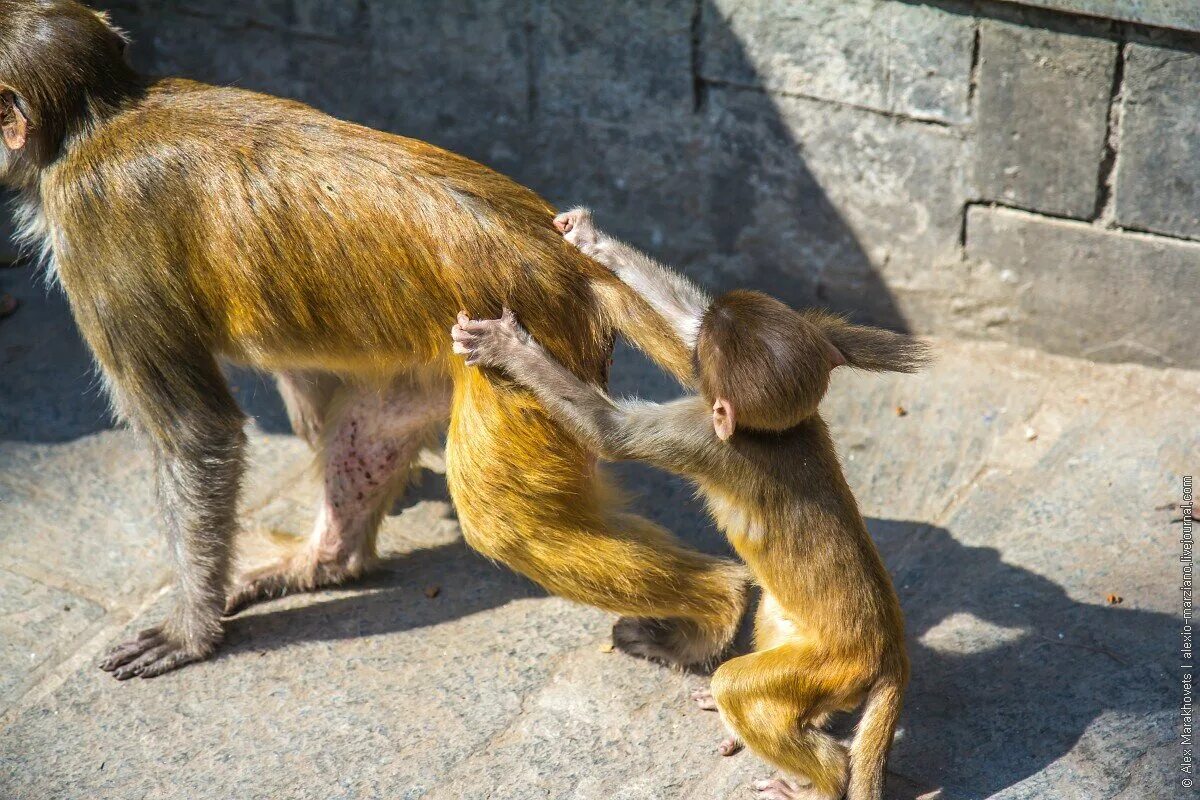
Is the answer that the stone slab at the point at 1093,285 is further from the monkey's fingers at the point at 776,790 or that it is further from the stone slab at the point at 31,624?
the stone slab at the point at 31,624

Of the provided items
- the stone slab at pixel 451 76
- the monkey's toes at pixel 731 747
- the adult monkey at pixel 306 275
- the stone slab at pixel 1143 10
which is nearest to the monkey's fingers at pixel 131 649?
the adult monkey at pixel 306 275

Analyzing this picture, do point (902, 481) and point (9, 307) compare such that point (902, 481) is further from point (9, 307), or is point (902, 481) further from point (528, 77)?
point (9, 307)

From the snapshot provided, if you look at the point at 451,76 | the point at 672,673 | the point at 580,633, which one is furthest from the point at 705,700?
the point at 451,76

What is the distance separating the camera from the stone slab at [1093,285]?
521 cm

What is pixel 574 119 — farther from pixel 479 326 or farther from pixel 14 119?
pixel 14 119

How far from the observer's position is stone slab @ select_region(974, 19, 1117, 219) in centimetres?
495

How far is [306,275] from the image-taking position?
397cm

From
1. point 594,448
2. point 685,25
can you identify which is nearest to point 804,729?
point 594,448

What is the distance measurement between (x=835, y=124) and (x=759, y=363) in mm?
2382

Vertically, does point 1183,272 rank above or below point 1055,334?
above

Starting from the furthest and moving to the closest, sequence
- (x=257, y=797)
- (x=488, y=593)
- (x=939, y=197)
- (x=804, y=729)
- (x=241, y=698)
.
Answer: (x=939, y=197) → (x=488, y=593) → (x=241, y=698) → (x=257, y=797) → (x=804, y=729)

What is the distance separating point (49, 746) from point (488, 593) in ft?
5.12

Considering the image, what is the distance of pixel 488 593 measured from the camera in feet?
16.0

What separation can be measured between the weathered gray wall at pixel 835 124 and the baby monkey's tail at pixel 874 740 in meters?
2.36
